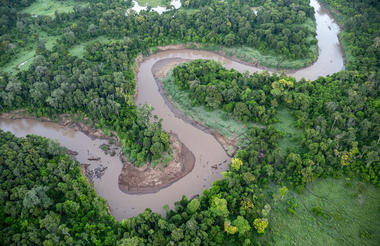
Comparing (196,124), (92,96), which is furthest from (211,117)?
(92,96)

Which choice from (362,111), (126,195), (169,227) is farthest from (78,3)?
(362,111)

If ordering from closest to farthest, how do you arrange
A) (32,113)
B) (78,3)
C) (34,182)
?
(34,182)
(32,113)
(78,3)

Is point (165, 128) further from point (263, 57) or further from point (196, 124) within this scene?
point (263, 57)

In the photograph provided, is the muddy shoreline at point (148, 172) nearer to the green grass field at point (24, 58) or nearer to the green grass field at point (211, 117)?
the green grass field at point (211, 117)

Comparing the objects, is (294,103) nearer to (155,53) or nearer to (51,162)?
(155,53)

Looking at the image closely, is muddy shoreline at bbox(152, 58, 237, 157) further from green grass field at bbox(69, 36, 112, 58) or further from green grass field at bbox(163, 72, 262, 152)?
green grass field at bbox(69, 36, 112, 58)

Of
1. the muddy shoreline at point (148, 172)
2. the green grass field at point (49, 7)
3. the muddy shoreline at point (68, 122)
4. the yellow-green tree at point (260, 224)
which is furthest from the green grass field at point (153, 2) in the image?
the yellow-green tree at point (260, 224)

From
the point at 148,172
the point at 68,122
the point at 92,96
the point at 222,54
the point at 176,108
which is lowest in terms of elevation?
the point at 148,172
